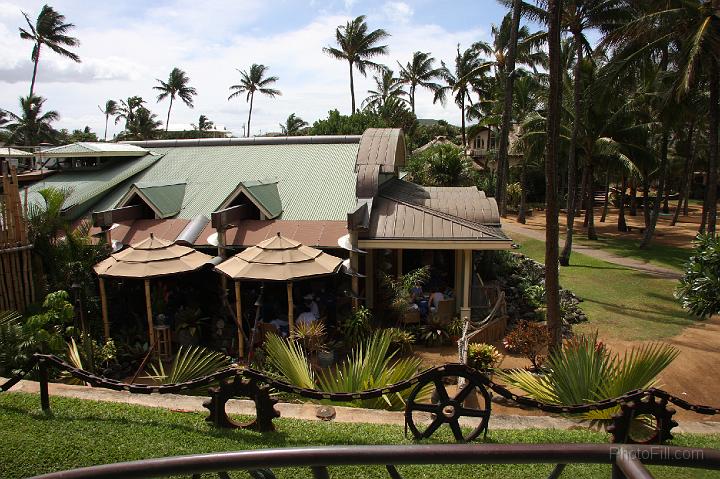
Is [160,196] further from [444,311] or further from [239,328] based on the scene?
[444,311]

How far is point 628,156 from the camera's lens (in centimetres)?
2903

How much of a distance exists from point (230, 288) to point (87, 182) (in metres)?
8.09

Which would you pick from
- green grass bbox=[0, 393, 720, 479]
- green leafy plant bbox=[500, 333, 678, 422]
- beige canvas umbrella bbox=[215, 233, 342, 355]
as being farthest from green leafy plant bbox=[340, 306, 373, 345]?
green grass bbox=[0, 393, 720, 479]

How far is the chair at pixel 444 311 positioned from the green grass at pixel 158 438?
743cm

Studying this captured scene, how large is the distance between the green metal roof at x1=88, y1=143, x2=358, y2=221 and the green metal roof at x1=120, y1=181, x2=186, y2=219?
257mm

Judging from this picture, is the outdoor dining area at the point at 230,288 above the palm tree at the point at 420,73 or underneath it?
underneath

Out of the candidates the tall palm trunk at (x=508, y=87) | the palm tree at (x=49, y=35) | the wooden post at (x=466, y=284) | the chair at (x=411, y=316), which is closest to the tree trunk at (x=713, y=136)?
the tall palm trunk at (x=508, y=87)

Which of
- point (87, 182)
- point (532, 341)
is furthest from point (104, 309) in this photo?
point (532, 341)

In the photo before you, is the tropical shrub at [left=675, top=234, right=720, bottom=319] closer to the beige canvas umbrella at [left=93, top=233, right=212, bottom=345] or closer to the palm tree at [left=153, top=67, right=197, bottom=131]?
the beige canvas umbrella at [left=93, top=233, right=212, bottom=345]

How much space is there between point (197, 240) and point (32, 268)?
153 inches

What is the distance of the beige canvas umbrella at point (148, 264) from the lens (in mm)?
11719

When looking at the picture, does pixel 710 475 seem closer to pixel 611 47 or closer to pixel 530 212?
pixel 611 47

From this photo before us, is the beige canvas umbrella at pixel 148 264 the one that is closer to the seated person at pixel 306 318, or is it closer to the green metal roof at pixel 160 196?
the seated person at pixel 306 318

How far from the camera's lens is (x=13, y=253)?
11.7m
